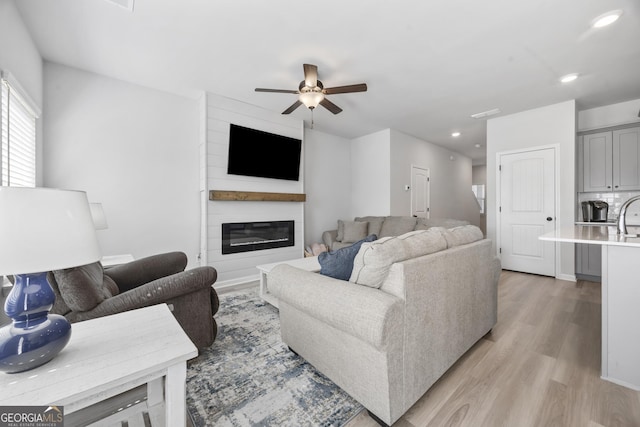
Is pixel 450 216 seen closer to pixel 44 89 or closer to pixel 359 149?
pixel 359 149

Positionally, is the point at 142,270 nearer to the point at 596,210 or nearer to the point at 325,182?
the point at 325,182

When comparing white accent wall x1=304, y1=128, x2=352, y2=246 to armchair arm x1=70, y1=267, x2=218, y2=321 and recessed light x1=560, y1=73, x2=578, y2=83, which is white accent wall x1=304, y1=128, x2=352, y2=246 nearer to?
armchair arm x1=70, y1=267, x2=218, y2=321

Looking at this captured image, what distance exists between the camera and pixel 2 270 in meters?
0.68

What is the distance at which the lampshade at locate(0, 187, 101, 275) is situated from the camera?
2.30 ft

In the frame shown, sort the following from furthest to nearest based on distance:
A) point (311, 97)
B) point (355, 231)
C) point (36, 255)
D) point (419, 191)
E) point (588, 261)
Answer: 1. point (419, 191)
2. point (355, 231)
3. point (588, 261)
4. point (311, 97)
5. point (36, 255)

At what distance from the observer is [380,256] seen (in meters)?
1.32

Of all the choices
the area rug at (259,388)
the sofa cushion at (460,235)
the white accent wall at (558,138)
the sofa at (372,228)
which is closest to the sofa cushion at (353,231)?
the sofa at (372,228)

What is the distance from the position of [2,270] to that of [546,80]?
4707 mm

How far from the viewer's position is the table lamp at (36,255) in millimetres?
710

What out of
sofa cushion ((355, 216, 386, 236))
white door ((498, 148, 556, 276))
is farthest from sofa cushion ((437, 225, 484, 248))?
white door ((498, 148, 556, 276))

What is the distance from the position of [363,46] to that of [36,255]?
9.02ft

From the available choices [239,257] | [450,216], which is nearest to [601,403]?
[239,257]

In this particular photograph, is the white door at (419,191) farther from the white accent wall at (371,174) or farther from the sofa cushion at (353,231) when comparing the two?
the sofa cushion at (353,231)

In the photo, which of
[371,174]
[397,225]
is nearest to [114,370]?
[397,225]
